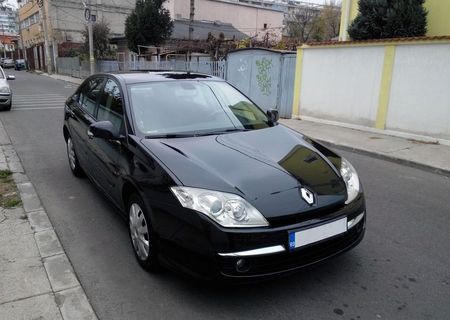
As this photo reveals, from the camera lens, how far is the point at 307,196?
2.84 meters

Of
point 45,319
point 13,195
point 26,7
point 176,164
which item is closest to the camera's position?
point 45,319

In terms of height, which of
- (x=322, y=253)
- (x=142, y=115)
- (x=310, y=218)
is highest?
(x=142, y=115)

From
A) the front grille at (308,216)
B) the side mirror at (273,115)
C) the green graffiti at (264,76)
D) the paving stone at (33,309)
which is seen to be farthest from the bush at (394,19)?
the paving stone at (33,309)

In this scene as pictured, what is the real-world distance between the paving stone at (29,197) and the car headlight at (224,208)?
8.86 feet

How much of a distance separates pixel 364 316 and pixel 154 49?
26.9m

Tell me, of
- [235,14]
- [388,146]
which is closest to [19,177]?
[388,146]

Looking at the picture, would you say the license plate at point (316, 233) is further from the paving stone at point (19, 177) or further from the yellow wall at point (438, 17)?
the yellow wall at point (438, 17)

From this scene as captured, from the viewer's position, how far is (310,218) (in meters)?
2.78

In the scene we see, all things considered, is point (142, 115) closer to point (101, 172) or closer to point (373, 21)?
point (101, 172)

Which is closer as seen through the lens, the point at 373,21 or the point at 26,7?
the point at 373,21

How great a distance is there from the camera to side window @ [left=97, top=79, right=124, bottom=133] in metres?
3.91

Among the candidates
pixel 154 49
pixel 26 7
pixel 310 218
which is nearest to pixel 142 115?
pixel 310 218

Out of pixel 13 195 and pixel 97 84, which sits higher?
pixel 97 84

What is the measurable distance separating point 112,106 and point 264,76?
9268 mm
